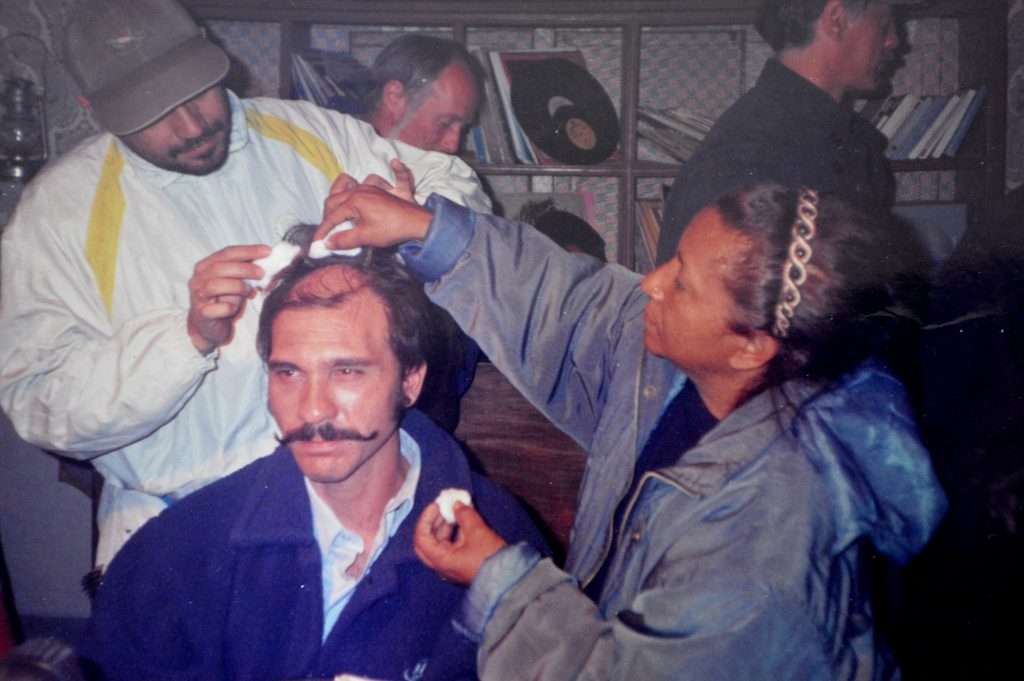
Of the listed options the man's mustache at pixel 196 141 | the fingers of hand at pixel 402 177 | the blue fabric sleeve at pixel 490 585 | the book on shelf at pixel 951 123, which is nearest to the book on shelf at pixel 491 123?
the fingers of hand at pixel 402 177

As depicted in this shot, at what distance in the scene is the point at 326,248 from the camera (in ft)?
2.99

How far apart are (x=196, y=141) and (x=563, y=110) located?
0.49 meters

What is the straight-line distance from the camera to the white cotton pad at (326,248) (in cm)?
91

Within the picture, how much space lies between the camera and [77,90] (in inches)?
36.4

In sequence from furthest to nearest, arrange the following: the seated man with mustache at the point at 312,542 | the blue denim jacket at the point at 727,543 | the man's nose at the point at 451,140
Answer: the man's nose at the point at 451,140, the seated man with mustache at the point at 312,542, the blue denim jacket at the point at 727,543

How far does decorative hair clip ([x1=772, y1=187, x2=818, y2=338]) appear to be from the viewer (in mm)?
757

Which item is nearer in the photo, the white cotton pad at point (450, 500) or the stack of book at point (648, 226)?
the white cotton pad at point (450, 500)

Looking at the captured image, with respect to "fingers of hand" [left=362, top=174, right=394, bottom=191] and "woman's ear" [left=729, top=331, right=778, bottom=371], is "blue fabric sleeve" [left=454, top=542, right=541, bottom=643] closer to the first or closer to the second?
"woman's ear" [left=729, top=331, right=778, bottom=371]

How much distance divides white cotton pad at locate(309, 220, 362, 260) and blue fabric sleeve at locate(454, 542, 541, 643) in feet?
1.34

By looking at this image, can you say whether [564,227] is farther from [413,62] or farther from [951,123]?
[951,123]

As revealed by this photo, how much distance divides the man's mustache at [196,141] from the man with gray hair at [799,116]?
59 cm

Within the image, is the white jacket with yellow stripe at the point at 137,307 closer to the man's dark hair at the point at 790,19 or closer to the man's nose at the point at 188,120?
the man's nose at the point at 188,120

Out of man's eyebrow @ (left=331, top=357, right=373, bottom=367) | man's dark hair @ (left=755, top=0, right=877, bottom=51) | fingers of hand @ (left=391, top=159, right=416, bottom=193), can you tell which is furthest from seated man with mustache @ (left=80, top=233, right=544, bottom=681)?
man's dark hair @ (left=755, top=0, right=877, bottom=51)

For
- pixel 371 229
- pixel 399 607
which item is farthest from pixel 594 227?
pixel 399 607
